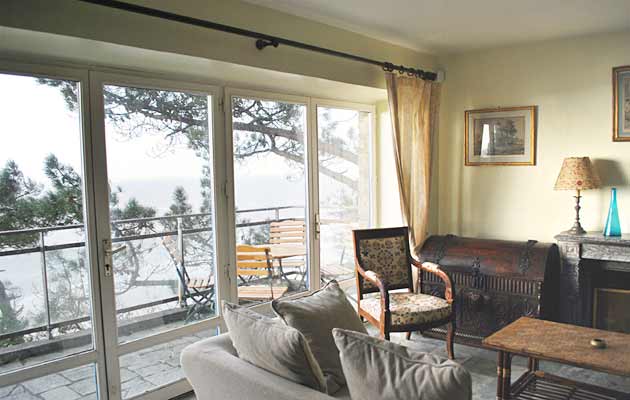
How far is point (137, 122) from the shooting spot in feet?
9.43

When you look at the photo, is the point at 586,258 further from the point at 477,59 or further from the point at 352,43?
the point at 352,43

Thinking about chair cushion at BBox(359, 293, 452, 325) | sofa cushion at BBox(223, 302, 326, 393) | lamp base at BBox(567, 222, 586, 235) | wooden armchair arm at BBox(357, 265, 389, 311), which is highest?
lamp base at BBox(567, 222, 586, 235)

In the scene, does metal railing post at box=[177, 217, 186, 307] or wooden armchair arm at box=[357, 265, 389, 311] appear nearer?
metal railing post at box=[177, 217, 186, 307]

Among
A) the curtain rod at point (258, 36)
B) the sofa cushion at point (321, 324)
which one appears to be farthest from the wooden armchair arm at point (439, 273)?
the curtain rod at point (258, 36)

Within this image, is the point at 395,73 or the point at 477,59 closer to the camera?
the point at 395,73

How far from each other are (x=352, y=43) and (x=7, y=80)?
2258 mm

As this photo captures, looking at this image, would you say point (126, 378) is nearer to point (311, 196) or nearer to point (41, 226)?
point (41, 226)

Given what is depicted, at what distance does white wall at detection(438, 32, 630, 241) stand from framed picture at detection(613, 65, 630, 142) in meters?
0.05

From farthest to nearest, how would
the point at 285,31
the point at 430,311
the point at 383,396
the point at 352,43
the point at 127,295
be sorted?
the point at 352,43 → the point at 430,311 → the point at 285,31 → the point at 127,295 → the point at 383,396

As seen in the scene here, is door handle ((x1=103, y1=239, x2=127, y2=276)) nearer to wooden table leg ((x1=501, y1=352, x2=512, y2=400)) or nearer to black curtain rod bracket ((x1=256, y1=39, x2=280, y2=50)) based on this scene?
black curtain rod bracket ((x1=256, y1=39, x2=280, y2=50))

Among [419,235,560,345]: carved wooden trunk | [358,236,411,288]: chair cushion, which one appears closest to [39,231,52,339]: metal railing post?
[358,236,411,288]: chair cushion

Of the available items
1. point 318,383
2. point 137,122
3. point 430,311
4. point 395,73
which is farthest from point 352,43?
point 318,383

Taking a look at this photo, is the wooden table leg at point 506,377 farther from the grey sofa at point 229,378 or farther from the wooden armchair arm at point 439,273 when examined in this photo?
the grey sofa at point 229,378

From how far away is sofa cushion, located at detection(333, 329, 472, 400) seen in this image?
4.38 feet
